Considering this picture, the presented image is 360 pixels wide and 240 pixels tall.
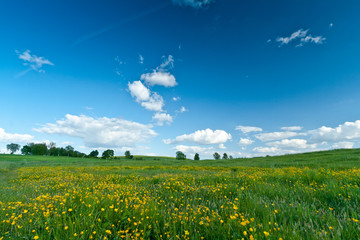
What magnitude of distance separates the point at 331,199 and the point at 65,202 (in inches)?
248

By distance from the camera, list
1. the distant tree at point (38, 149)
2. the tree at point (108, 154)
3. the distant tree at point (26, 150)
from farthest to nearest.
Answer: the distant tree at point (26, 150) → the distant tree at point (38, 149) → the tree at point (108, 154)

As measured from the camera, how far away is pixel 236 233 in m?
2.35

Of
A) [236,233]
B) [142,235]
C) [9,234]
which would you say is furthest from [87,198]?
[236,233]

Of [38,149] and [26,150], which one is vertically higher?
[38,149]

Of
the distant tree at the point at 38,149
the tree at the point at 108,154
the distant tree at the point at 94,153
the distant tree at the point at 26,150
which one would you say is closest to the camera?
the tree at the point at 108,154

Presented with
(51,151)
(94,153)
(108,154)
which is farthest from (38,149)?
(108,154)

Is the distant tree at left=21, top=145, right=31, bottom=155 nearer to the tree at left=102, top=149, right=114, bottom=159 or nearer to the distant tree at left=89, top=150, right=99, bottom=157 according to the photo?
the distant tree at left=89, top=150, right=99, bottom=157

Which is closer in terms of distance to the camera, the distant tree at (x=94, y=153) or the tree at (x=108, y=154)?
the tree at (x=108, y=154)

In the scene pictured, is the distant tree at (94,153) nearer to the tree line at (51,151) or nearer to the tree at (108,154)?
the tree line at (51,151)

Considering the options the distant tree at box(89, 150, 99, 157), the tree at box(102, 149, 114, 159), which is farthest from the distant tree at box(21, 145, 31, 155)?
the tree at box(102, 149, 114, 159)

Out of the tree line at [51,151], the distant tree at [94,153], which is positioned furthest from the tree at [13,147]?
the distant tree at [94,153]

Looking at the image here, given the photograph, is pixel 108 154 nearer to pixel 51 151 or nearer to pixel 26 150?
pixel 51 151

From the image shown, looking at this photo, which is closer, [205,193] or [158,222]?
[158,222]

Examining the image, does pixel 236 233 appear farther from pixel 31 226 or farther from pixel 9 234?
pixel 9 234
